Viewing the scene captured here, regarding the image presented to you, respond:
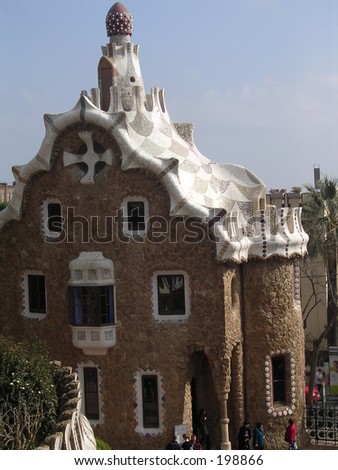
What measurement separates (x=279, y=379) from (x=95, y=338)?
4.94 m

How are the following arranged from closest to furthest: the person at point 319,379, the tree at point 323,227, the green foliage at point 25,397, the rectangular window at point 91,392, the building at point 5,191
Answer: the green foliage at point 25,397, the rectangular window at point 91,392, the tree at point 323,227, the person at point 319,379, the building at point 5,191

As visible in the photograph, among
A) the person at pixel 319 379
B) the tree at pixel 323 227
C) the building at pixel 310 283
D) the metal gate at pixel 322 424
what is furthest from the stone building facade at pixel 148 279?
the building at pixel 310 283

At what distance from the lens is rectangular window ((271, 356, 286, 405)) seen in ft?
66.0

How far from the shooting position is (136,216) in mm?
19141

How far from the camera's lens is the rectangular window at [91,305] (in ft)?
62.5

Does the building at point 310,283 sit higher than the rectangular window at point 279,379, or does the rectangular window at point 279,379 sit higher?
the building at point 310,283

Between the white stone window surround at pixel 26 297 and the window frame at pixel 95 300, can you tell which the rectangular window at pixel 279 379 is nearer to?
the window frame at pixel 95 300

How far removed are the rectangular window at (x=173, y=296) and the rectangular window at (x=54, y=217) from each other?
9.87 ft

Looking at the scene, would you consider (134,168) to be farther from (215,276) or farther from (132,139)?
(215,276)

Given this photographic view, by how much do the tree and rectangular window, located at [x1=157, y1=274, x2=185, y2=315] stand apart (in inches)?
251

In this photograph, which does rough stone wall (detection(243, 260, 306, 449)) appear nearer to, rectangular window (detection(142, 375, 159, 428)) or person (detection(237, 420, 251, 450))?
person (detection(237, 420, 251, 450))
